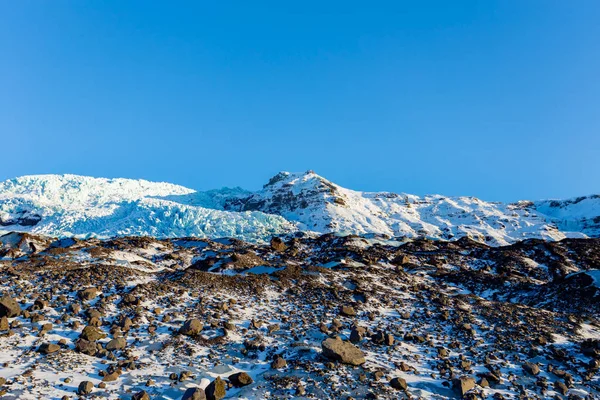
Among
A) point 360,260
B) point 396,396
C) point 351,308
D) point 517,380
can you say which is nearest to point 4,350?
point 396,396

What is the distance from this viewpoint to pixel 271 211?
462 ft

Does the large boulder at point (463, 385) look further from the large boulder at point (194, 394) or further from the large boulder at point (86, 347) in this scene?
the large boulder at point (86, 347)

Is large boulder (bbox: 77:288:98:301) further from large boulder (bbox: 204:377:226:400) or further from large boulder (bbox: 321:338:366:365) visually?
large boulder (bbox: 321:338:366:365)

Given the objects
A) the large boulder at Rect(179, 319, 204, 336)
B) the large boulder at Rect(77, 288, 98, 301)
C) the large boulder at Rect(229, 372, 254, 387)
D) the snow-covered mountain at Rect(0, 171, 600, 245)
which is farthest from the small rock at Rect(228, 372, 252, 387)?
the snow-covered mountain at Rect(0, 171, 600, 245)

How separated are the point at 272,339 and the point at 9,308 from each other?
32.5 feet

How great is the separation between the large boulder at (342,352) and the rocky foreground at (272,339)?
37 millimetres

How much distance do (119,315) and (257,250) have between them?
2864cm

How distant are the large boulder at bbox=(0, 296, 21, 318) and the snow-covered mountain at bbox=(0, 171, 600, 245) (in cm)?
7448

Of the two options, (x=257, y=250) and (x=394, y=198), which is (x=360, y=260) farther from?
(x=394, y=198)

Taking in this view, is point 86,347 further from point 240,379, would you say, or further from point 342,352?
point 342,352

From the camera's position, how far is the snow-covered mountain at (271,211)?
93625 mm

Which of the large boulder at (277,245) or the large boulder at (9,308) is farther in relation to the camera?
the large boulder at (277,245)

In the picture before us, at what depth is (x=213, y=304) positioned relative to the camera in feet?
56.7

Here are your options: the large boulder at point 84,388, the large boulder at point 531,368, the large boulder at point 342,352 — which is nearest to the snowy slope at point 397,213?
the large boulder at point 531,368
